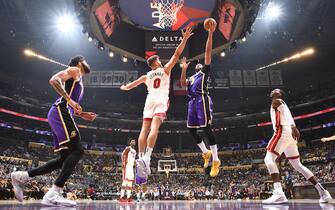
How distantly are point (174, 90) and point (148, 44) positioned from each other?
1160 cm

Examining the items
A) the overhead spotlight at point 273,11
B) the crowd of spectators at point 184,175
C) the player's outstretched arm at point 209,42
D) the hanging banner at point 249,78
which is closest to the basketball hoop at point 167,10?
the player's outstretched arm at point 209,42

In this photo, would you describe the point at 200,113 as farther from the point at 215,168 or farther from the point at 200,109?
the point at 215,168

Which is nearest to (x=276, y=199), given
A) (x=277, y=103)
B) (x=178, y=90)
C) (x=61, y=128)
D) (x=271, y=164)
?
(x=271, y=164)

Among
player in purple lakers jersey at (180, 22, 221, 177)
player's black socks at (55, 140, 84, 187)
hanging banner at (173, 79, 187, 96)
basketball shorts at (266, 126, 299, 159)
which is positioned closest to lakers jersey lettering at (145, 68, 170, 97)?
player in purple lakers jersey at (180, 22, 221, 177)

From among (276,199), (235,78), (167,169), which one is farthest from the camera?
(167,169)

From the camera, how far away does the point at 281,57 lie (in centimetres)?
3325

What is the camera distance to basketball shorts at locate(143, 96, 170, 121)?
18.4ft

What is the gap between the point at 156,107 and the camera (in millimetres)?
5633

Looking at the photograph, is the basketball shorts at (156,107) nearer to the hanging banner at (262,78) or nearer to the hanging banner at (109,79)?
the hanging banner at (109,79)

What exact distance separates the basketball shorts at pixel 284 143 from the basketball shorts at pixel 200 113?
1.49m

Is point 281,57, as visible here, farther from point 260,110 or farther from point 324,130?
point 324,130

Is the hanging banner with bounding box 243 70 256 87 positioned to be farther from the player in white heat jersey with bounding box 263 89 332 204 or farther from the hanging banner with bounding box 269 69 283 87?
the player in white heat jersey with bounding box 263 89 332 204

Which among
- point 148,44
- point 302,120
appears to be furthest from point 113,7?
point 302,120

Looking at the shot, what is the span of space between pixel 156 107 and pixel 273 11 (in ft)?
72.7
